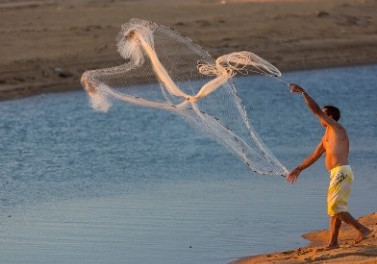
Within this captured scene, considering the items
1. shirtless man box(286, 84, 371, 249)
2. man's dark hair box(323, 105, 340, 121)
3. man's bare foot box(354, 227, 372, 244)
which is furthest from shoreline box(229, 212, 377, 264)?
man's dark hair box(323, 105, 340, 121)

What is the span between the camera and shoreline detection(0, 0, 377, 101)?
22.8m

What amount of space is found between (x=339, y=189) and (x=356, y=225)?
37cm

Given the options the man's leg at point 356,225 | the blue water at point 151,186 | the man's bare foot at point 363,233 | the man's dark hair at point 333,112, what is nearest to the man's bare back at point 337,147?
the man's dark hair at point 333,112

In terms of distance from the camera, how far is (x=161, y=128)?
1756cm

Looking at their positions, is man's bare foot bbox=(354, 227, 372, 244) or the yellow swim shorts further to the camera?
man's bare foot bbox=(354, 227, 372, 244)

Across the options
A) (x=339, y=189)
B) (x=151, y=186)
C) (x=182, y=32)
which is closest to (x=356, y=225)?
(x=339, y=189)

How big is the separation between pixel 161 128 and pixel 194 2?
16591 millimetres

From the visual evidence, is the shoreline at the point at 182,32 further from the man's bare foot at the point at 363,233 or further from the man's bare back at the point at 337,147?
the man's bare foot at the point at 363,233

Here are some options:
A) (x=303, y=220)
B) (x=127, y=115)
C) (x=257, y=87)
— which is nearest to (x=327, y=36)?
(x=257, y=87)

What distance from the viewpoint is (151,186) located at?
43.1 ft

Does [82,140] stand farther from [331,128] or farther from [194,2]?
[194,2]

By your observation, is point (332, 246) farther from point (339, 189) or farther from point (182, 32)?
point (182, 32)

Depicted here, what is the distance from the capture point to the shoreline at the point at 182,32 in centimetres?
2284

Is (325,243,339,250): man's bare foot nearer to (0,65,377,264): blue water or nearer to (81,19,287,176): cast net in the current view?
(0,65,377,264): blue water
